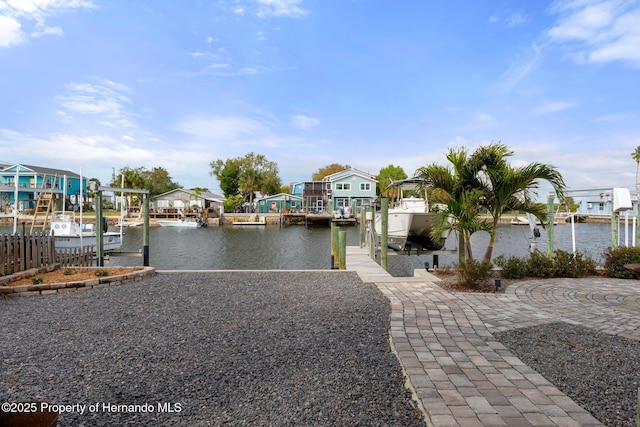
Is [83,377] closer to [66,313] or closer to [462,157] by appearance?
[66,313]

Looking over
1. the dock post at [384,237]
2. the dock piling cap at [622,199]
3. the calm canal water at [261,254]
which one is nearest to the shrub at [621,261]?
the dock piling cap at [622,199]

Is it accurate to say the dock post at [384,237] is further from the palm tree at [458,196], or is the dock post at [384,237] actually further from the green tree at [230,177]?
the green tree at [230,177]

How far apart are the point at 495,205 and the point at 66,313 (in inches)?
322

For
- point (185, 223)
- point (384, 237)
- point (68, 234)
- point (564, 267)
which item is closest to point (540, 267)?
point (564, 267)

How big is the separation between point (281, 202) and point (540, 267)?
178ft

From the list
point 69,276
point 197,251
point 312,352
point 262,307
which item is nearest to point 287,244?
point 197,251

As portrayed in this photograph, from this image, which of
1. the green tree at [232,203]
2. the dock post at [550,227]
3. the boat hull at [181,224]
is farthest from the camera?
the green tree at [232,203]

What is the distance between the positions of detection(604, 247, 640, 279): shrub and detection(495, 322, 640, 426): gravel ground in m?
4.55

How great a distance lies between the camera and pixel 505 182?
8.00 meters

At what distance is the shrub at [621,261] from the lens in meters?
8.01

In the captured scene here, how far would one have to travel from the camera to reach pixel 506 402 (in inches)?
117

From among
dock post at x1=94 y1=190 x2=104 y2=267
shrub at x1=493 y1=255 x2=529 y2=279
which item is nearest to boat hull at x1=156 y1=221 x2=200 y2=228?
dock post at x1=94 y1=190 x2=104 y2=267

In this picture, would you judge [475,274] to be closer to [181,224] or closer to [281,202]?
[181,224]

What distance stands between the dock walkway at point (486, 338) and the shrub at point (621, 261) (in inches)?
21.8
